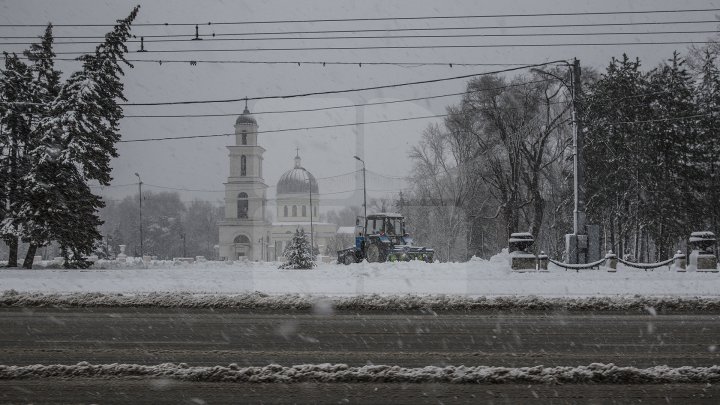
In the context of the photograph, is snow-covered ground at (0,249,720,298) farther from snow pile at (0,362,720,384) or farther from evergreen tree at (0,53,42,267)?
evergreen tree at (0,53,42,267)

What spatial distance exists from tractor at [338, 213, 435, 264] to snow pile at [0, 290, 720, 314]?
17446 millimetres

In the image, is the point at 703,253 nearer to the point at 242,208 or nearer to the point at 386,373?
the point at 386,373

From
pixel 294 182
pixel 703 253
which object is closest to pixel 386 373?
pixel 703 253

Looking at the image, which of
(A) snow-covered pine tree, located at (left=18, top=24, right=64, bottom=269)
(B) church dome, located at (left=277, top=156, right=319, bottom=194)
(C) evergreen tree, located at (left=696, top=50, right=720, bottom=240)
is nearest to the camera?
(A) snow-covered pine tree, located at (left=18, top=24, right=64, bottom=269)

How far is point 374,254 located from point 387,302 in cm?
1929

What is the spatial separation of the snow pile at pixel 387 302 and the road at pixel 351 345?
1.00 metres

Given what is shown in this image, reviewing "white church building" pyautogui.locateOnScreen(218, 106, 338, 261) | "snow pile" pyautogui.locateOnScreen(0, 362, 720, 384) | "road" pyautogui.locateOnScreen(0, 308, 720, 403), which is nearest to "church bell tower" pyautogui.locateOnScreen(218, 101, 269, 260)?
"white church building" pyautogui.locateOnScreen(218, 106, 338, 261)

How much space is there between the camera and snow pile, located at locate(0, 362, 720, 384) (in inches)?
267

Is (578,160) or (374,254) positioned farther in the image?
(374,254)

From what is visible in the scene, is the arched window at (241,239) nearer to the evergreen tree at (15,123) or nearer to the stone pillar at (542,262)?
the evergreen tree at (15,123)

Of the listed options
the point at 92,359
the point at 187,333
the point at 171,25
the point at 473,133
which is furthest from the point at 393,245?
the point at 92,359

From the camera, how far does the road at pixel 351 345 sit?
6.35m

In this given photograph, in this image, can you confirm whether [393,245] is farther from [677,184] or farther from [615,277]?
[677,184]

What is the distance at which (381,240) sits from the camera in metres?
33.7
